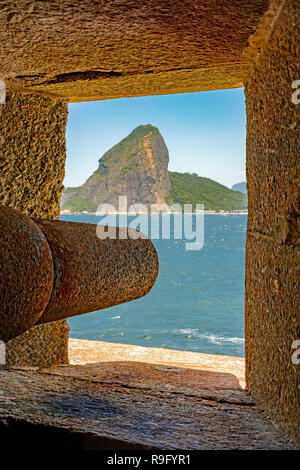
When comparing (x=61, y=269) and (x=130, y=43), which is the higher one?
(x=130, y=43)

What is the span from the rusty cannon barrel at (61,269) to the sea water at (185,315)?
20.5 m

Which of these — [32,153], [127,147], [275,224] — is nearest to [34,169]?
[32,153]

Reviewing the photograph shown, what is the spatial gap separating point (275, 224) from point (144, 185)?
14718 cm

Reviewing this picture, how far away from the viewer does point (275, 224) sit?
2545mm

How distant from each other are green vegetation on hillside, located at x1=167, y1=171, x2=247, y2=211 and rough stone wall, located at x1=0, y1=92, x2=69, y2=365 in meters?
141

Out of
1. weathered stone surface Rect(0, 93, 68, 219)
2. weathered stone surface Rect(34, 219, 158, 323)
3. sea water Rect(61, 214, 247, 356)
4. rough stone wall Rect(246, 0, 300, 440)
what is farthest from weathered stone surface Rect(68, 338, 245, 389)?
sea water Rect(61, 214, 247, 356)

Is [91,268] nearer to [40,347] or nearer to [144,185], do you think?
[40,347]

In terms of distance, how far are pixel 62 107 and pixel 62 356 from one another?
2396 millimetres

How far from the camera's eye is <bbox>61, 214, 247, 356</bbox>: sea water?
29094mm

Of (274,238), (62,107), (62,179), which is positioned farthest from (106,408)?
(62,107)

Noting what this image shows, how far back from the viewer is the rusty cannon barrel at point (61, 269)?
204cm

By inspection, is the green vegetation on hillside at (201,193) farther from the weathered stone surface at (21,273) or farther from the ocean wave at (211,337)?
the weathered stone surface at (21,273)

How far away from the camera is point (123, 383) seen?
3.13m

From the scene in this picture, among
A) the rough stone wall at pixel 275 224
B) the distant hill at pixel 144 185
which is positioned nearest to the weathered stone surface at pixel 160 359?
the rough stone wall at pixel 275 224
